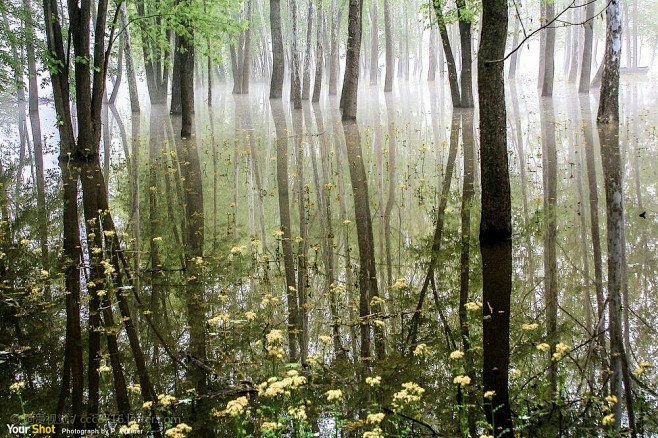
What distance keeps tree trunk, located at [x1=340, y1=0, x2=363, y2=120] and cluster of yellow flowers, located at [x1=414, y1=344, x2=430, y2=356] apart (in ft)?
50.0

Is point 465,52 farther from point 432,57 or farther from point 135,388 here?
point 432,57

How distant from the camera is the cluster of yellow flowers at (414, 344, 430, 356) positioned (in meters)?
3.80

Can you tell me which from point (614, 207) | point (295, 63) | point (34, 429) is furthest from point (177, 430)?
point (295, 63)

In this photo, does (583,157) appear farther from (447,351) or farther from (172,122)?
(172,122)

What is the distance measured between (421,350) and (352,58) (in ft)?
52.0

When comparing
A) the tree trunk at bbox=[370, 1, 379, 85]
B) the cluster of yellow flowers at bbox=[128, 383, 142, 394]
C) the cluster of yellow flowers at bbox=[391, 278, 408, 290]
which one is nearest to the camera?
the cluster of yellow flowers at bbox=[128, 383, 142, 394]

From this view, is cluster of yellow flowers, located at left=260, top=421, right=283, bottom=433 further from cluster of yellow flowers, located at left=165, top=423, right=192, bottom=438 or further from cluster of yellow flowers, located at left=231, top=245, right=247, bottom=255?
cluster of yellow flowers, located at left=231, top=245, right=247, bottom=255

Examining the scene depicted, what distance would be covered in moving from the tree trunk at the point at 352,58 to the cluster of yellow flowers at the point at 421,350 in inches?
600

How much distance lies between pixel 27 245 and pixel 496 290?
5563mm

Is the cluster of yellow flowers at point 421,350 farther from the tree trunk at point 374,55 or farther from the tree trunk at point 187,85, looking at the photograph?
the tree trunk at point 374,55

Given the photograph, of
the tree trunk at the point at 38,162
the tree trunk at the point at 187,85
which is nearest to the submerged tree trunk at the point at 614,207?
the tree trunk at the point at 38,162

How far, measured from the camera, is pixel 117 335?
15.0ft

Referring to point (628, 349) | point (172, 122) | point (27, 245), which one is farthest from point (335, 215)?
point (172, 122)

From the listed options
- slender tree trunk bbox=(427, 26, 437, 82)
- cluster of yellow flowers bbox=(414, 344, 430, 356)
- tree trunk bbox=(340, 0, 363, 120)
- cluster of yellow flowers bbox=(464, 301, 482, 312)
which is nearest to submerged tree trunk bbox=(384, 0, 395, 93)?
slender tree trunk bbox=(427, 26, 437, 82)
